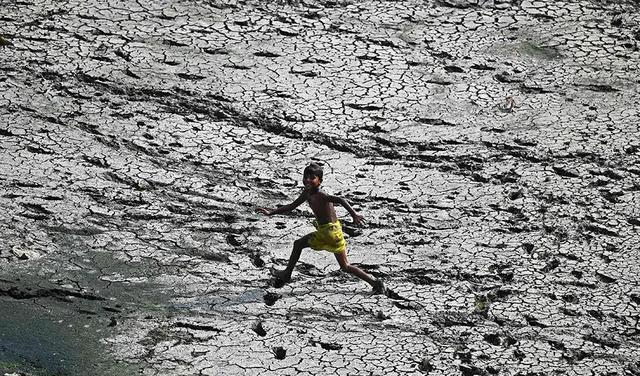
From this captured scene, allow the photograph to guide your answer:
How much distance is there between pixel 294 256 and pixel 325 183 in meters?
1.15

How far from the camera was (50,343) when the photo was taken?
5.72 metres

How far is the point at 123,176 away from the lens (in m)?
7.10

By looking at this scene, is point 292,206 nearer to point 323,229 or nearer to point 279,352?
point 323,229

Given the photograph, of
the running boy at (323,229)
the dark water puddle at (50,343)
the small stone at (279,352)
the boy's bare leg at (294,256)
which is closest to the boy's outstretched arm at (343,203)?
the running boy at (323,229)

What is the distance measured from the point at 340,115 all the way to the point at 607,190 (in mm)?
1899

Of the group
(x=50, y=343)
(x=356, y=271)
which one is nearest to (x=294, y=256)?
Result: (x=356, y=271)

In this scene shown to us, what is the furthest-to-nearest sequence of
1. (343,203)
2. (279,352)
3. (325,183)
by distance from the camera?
(325,183) < (343,203) < (279,352)

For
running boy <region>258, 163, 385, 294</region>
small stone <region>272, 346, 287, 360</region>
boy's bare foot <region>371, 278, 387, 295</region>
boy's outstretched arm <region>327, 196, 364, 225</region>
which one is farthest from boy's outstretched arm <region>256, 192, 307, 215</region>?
small stone <region>272, 346, 287, 360</region>

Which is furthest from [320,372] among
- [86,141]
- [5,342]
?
[86,141]

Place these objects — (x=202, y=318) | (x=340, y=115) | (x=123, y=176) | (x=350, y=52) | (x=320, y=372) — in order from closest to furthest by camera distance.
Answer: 1. (x=320, y=372)
2. (x=202, y=318)
3. (x=123, y=176)
4. (x=340, y=115)
5. (x=350, y=52)

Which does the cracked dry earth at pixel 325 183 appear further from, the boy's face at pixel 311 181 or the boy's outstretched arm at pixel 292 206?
the boy's face at pixel 311 181

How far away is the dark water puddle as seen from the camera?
18.2 ft

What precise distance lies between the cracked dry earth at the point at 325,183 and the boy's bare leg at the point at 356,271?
0.08 m

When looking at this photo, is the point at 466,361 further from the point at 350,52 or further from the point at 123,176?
the point at 350,52
